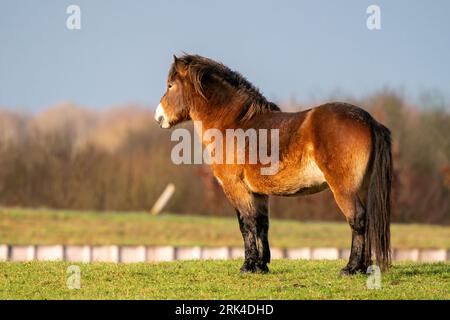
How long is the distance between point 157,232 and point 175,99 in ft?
65.8

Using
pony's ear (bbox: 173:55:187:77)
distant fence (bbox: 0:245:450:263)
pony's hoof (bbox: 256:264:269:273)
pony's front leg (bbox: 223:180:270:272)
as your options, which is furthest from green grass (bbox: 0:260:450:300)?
distant fence (bbox: 0:245:450:263)

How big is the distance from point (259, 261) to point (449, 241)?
71.3 ft

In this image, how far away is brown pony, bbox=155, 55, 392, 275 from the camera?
11.6 meters

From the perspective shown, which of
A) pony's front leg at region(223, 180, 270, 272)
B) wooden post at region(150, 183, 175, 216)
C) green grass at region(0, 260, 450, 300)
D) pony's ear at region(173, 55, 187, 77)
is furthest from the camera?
wooden post at region(150, 183, 175, 216)

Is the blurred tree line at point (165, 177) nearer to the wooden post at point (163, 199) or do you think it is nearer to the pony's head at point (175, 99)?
the wooden post at point (163, 199)

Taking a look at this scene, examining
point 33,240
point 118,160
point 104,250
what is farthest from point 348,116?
point 118,160

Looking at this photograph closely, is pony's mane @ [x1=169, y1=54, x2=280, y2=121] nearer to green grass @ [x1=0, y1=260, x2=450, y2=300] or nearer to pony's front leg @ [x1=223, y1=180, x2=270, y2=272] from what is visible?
pony's front leg @ [x1=223, y1=180, x2=270, y2=272]

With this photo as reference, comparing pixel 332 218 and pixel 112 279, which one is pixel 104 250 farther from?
pixel 332 218

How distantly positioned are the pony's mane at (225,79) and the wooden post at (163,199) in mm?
28476

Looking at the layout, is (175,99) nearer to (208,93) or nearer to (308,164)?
(208,93)

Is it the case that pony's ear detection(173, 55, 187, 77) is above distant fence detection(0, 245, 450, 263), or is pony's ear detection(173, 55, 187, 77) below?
above

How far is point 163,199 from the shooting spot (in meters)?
42.1

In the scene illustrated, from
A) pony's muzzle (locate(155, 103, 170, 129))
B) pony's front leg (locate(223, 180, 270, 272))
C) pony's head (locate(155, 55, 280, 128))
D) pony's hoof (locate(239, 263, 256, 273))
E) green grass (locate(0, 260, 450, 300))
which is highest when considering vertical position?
pony's head (locate(155, 55, 280, 128))

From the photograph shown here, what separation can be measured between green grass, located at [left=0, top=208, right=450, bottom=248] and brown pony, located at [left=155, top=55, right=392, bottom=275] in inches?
719
